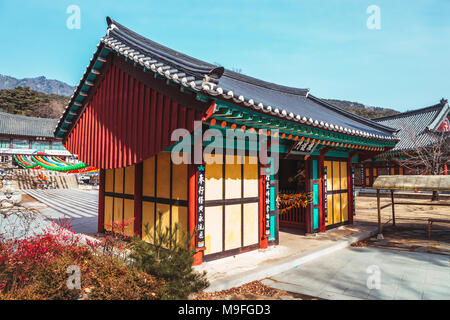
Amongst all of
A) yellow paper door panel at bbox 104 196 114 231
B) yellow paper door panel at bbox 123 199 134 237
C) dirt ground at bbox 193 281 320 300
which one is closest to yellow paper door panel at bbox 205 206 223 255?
dirt ground at bbox 193 281 320 300

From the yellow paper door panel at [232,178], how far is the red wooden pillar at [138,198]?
2727 millimetres

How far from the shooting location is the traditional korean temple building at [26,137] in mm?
47425

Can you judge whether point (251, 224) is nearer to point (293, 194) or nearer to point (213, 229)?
point (213, 229)

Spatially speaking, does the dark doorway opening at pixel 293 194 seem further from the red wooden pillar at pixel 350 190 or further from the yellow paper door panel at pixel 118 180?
the yellow paper door panel at pixel 118 180

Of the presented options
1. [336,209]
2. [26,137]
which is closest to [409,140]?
[336,209]

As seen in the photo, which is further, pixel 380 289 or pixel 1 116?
pixel 1 116

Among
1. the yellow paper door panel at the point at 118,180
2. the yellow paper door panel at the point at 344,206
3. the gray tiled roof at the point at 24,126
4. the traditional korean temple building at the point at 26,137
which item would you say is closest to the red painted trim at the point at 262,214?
the yellow paper door panel at the point at 118,180

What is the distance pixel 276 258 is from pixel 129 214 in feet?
15.5

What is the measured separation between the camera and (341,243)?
30.4 ft

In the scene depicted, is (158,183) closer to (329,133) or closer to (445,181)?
(329,133)

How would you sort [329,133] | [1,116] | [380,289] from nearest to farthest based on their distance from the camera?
[380,289] < [329,133] < [1,116]

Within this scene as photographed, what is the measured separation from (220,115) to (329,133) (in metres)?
4.75

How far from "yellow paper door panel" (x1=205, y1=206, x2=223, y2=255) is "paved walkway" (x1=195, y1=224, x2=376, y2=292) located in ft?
1.11
